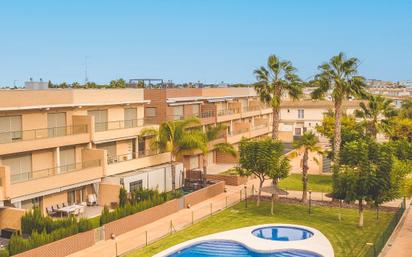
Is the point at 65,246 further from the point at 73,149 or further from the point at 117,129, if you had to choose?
the point at 117,129

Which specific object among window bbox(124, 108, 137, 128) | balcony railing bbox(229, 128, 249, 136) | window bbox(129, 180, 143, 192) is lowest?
window bbox(129, 180, 143, 192)

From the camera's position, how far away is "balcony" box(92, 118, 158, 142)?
41344 mm

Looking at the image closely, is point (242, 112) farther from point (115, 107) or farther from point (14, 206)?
point (14, 206)

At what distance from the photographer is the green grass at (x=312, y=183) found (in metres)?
48.2

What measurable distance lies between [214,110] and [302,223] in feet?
85.6

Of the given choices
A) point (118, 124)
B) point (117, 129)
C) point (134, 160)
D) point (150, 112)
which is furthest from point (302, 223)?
point (150, 112)

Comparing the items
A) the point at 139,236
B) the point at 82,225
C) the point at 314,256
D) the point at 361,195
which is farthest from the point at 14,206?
the point at 361,195

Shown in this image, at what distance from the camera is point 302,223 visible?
3569 centimetres

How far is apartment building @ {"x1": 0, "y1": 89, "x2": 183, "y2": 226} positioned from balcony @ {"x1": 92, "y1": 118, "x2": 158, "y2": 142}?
80mm

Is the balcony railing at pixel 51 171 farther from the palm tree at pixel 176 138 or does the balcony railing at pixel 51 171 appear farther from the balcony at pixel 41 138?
the palm tree at pixel 176 138

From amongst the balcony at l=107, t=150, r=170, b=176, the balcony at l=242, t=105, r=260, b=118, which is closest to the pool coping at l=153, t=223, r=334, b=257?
the balcony at l=107, t=150, r=170, b=176

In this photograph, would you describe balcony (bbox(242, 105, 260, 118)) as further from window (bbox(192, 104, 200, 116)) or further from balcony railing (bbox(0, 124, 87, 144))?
balcony railing (bbox(0, 124, 87, 144))

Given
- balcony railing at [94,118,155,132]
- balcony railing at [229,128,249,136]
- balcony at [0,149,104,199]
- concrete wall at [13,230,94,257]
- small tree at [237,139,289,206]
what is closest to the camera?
concrete wall at [13,230,94,257]

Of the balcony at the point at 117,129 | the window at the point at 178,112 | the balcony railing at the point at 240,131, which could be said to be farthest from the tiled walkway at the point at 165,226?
the balcony railing at the point at 240,131
